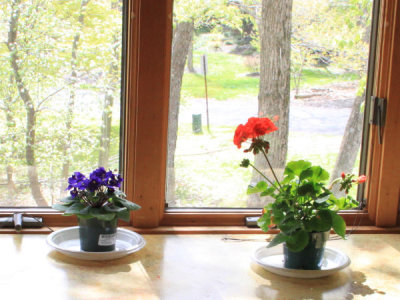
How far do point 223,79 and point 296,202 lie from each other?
2.23 feet

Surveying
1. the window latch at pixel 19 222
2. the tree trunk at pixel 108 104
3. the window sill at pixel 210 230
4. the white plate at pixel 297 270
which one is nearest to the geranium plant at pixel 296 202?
the white plate at pixel 297 270

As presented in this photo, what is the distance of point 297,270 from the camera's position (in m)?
1.89

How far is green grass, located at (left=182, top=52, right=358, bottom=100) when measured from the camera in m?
2.31

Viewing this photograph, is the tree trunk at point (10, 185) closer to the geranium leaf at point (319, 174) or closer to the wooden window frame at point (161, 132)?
the wooden window frame at point (161, 132)

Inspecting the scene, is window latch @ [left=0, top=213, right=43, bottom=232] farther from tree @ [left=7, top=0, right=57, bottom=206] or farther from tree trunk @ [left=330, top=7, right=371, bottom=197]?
tree trunk @ [left=330, top=7, right=371, bottom=197]

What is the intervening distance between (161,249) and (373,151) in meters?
0.99

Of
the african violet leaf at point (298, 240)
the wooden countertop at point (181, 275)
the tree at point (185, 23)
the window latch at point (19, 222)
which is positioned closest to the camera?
the wooden countertop at point (181, 275)

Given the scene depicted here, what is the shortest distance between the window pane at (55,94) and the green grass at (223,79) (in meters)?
0.31

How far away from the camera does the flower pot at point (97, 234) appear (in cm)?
195

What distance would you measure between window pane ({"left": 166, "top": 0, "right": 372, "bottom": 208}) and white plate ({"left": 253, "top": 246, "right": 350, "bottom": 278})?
0.35 m

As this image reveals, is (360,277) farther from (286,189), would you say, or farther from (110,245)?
(110,245)

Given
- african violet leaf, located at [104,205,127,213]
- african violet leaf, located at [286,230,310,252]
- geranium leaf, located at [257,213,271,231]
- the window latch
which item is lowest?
the window latch

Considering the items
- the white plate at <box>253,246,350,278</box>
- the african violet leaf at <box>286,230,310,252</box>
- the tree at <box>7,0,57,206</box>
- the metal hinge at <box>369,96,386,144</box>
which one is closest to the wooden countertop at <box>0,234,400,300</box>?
the white plate at <box>253,246,350,278</box>

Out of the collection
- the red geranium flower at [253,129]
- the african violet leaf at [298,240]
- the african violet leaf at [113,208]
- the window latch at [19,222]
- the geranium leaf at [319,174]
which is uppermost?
the red geranium flower at [253,129]
